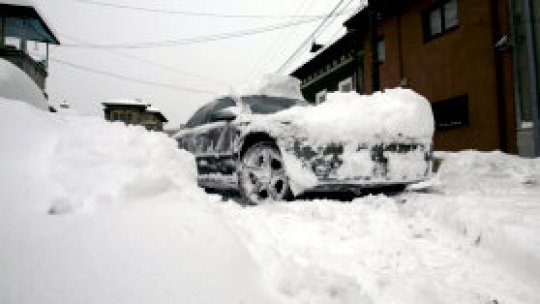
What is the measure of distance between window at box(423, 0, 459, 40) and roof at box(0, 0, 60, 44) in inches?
627

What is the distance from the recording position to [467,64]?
35.1ft

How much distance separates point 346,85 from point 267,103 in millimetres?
13909

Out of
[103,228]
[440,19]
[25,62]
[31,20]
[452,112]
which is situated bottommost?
[103,228]

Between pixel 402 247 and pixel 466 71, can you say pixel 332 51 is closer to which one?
pixel 466 71

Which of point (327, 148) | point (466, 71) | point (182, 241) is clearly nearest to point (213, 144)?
point (327, 148)

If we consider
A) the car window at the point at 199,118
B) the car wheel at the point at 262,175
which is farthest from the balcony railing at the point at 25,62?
the car wheel at the point at 262,175

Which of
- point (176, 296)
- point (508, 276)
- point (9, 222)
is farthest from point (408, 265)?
point (9, 222)

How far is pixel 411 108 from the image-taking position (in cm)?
452

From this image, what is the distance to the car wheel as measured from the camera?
4.33 m

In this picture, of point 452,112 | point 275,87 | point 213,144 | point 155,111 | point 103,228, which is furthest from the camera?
point 155,111

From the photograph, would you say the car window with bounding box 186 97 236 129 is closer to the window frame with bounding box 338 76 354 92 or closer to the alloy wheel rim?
the alloy wheel rim

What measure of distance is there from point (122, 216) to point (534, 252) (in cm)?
227

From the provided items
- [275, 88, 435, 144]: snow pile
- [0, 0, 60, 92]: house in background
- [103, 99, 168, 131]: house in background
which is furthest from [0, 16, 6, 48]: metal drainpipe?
[103, 99, 168, 131]: house in background

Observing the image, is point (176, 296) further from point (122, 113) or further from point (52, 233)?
point (122, 113)
